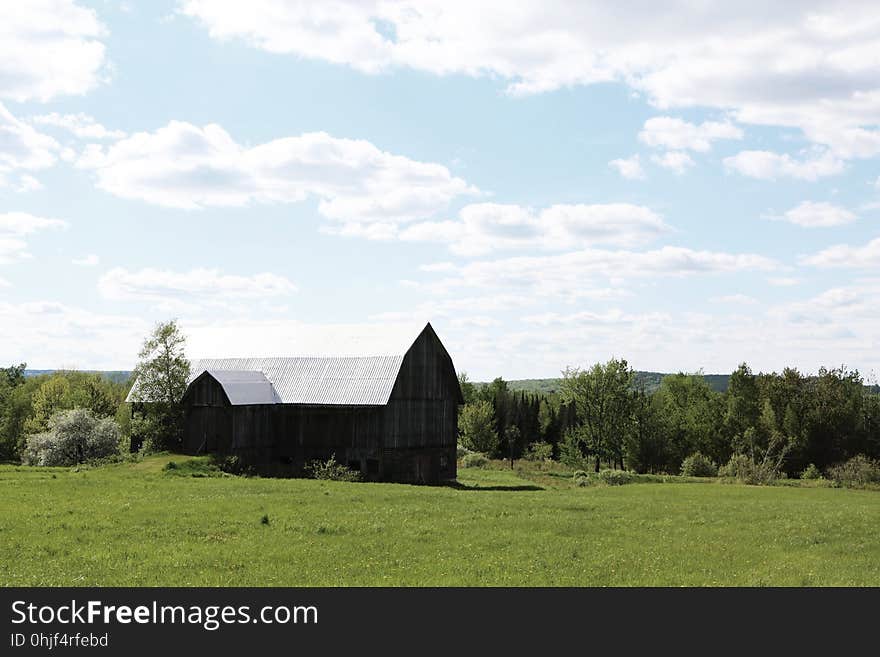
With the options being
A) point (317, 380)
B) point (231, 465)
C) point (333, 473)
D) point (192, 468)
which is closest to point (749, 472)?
point (333, 473)

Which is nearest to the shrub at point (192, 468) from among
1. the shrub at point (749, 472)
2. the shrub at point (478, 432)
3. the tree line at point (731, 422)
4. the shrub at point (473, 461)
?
the shrub at point (749, 472)

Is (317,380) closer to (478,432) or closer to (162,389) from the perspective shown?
(162,389)

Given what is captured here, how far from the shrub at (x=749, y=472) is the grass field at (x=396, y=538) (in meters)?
25.2

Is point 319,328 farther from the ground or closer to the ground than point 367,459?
farther from the ground

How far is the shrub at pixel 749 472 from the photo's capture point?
6562cm

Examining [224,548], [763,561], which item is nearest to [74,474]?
[224,548]

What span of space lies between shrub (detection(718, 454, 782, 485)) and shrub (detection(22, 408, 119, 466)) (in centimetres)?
5115

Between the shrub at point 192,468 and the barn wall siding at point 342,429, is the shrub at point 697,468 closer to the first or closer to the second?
the barn wall siding at point 342,429

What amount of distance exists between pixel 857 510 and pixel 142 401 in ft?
156

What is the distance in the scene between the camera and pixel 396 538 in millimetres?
25000

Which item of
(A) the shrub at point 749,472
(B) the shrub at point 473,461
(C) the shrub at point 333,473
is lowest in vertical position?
(B) the shrub at point 473,461

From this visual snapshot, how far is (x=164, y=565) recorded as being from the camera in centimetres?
2019

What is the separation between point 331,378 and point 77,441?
19495 millimetres
